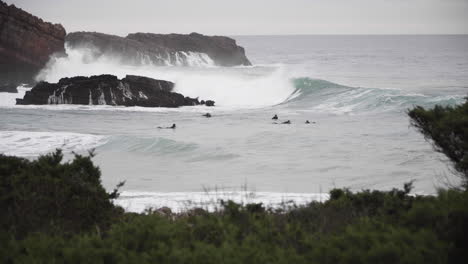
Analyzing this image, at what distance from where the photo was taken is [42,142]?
22938mm

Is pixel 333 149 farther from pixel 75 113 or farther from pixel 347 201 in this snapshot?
pixel 75 113

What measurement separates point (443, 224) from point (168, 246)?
2879mm

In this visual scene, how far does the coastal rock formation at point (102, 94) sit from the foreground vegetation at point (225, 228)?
2993cm

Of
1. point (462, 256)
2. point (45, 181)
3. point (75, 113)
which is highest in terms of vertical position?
point (75, 113)

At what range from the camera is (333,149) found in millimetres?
20906

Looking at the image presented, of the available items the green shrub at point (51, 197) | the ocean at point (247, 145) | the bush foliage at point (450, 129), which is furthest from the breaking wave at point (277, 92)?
the green shrub at point (51, 197)

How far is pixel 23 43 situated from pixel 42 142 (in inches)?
1147

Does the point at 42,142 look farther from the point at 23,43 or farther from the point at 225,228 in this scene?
the point at 23,43

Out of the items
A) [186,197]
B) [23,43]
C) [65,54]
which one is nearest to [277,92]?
[65,54]

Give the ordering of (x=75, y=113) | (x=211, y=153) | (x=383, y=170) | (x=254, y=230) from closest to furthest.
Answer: (x=254, y=230) → (x=383, y=170) → (x=211, y=153) → (x=75, y=113)

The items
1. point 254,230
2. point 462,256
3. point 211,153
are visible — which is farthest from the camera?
point 211,153

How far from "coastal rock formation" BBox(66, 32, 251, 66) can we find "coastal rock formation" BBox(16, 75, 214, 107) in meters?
36.0

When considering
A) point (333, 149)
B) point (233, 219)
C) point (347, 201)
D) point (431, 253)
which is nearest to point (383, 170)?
point (333, 149)

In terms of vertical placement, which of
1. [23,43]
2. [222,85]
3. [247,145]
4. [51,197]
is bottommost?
[51,197]
